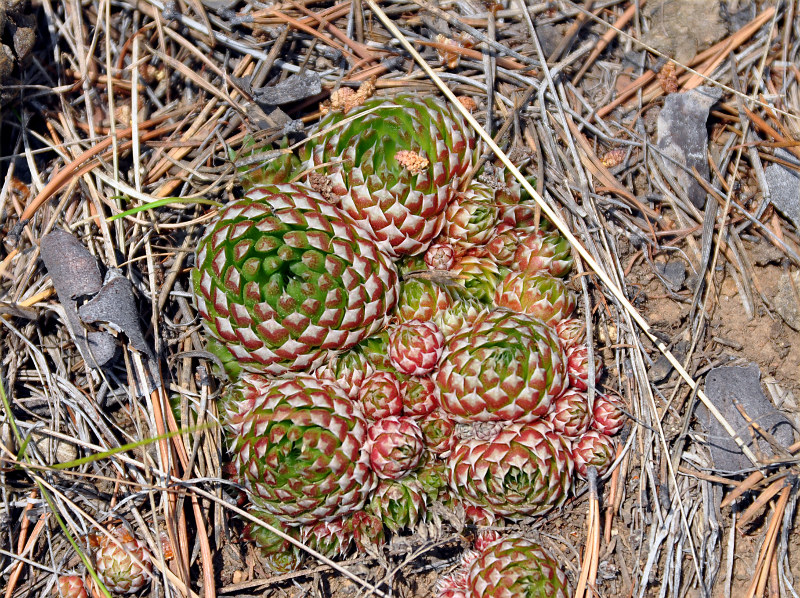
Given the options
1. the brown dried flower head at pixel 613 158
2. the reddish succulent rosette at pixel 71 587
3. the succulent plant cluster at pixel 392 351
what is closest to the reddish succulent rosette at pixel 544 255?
the succulent plant cluster at pixel 392 351

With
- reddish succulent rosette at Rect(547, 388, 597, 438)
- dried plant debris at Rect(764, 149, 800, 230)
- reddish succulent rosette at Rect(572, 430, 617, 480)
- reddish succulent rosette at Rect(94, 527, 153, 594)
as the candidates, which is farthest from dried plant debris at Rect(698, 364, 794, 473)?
reddish succulent rosette at Rect(94, 527, 153, 594)

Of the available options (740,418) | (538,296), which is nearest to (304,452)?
(538,296)

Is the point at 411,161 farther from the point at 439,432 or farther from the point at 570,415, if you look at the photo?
the point at 570,415

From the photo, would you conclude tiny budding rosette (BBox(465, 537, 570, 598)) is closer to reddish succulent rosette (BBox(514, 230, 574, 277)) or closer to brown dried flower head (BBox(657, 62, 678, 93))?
reddish succulent rosette (BBox(514, 230, 574, 277))

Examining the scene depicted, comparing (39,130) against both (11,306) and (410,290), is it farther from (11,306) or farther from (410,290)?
(410,290)

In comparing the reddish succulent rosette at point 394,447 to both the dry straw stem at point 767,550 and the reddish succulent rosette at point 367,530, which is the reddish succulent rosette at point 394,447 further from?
the dry straw stem at point 767,550

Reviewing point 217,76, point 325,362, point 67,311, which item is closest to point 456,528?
point 325,362
